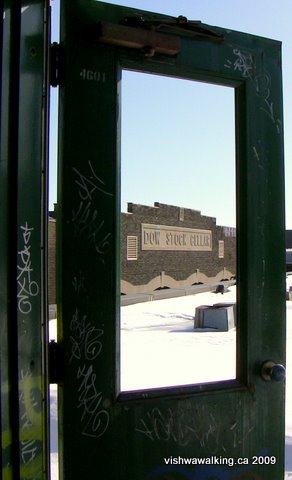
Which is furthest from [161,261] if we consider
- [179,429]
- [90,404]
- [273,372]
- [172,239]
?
[90,404]

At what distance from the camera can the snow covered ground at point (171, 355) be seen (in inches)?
143

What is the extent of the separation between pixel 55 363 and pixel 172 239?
74.1 ft

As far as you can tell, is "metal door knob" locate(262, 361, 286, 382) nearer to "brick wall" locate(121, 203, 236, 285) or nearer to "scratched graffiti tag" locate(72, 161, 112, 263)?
"scratched graffiti tag" locate(72, 161, 112, 263)

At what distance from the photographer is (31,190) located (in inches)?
52.4

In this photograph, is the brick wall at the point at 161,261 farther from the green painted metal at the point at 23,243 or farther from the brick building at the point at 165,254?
the green painted metal at the point at 23,243

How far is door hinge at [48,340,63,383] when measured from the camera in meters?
1.41

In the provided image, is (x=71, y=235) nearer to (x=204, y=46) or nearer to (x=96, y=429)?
(x=96, y=429)

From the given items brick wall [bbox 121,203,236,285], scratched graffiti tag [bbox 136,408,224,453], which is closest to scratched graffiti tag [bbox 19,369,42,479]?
scratched graffiti tag [bbox 136,408,224,453]

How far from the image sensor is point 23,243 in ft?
4.29

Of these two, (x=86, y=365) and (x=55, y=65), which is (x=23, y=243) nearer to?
(x=86, y=365)

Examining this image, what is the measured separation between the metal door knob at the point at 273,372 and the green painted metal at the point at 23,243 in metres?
0.81

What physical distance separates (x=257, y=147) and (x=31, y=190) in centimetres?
Answer: 87

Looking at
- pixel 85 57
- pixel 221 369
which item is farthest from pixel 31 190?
pixel 221 369

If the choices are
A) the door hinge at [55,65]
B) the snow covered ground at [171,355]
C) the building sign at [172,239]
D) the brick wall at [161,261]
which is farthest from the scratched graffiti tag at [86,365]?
the building sign at [172,239]
